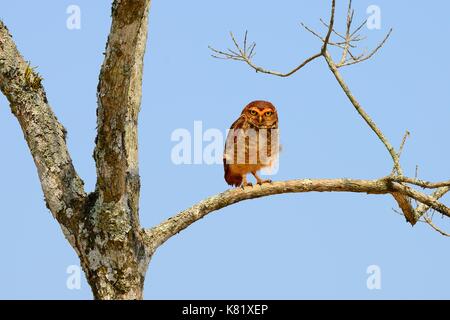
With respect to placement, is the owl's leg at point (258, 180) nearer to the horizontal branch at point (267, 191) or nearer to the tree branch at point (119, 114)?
the horizontal branch at point (267, 191)

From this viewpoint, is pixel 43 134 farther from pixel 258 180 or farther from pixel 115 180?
pixel 258 180

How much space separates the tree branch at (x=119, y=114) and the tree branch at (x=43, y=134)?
0.32 m

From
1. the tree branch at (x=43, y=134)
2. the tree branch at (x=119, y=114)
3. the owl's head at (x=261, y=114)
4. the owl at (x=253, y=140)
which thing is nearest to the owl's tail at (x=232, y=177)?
the owl at (x=253, y=140)

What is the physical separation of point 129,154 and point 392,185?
7.89 ft

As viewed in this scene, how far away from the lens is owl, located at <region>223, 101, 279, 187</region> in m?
7.64

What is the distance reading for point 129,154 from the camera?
679 centimetres

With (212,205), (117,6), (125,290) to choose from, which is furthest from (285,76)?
(125,290)

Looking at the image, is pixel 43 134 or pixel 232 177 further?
pixel 232 177

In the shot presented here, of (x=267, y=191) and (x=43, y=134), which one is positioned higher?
(x=43, y=134)

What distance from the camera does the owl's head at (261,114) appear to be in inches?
303

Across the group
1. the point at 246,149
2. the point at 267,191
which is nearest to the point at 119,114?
the point at 267,191

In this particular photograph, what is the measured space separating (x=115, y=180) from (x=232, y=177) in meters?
1.79

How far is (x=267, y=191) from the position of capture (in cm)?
700
